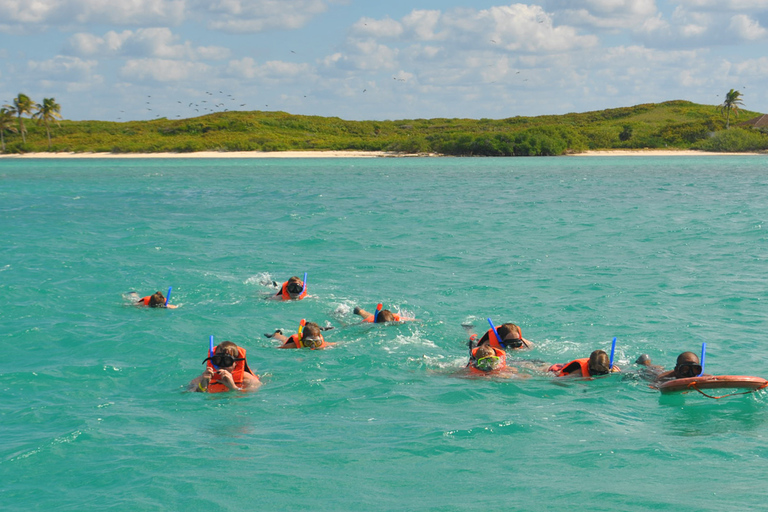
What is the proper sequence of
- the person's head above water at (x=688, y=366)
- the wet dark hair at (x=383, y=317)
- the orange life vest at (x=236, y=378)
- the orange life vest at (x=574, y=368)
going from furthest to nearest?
the wet dark hair at (x=383, y=317) < the orange life vest at (x=574, y=368) < the orange life vest at (x=236, y=378) < the person's head above water at (x=688, y=366)

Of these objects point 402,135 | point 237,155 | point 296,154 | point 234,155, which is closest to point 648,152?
point 402,135

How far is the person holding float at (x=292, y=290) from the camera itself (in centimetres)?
1577

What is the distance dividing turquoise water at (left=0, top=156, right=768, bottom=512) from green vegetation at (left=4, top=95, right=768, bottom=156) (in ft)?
231

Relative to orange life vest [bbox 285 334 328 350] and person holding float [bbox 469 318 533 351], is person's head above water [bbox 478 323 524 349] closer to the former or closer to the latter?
person holding float [bbox 469 318 533 351]

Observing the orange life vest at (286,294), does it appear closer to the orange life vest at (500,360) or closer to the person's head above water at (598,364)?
the orange life vest at (500,360)

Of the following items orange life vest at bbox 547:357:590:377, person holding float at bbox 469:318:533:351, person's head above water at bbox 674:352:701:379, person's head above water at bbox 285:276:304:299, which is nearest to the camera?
person's head above water at bbox 674:352:701:379

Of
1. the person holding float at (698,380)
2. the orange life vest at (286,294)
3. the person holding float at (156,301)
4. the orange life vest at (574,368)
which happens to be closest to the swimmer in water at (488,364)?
the orange life vest at (574,368)

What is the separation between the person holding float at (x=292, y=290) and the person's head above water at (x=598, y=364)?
7228mm

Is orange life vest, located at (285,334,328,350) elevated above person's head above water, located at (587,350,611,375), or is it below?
below

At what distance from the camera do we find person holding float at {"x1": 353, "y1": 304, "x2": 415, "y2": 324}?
13.7m

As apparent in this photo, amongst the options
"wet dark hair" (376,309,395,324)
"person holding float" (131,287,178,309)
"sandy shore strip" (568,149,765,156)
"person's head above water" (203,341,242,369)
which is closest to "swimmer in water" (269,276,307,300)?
"person holding float" (131,287,178,309)

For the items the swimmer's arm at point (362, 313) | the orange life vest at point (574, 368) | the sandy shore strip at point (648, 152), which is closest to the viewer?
the orange life vest at point (574, 368)

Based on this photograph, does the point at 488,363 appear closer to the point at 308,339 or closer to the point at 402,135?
the point at 308,339

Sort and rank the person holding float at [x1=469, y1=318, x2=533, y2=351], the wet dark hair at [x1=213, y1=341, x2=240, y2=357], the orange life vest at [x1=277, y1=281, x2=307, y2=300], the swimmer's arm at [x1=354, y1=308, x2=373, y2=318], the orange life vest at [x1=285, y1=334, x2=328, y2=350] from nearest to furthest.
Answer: the wet dark hair at [x1=213, y1=341, x2=240, y2=357]
the person holding float at [x1=469, y1=318, x2=533, y2=351]
the orange life vest at [x1=285, y1=334, x2=328, y2=350]
the swimmer's arm at [x1=354, y1=308, x2=373, y2=318]
the orange life vest at [x1=277, y1=281, x2=307, y2=300]
